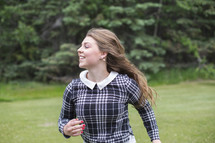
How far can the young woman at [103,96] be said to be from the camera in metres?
2.46

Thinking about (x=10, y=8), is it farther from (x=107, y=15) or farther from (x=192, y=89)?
(x=192, y=89)

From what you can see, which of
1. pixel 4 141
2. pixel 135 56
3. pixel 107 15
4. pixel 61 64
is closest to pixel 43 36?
pixel 61 64

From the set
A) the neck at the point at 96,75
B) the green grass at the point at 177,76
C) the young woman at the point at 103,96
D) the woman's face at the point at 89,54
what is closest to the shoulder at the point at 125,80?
the young woman at the point at 103,96

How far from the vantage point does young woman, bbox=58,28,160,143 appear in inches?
96.8

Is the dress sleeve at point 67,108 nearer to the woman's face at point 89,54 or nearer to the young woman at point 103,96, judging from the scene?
the young woman at point 103,96

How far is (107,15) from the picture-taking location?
47.5 feet

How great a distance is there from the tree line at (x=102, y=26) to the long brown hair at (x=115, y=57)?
1043 centimetres

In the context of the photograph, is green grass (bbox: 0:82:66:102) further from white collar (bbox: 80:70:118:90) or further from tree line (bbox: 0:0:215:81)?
white collar (bbox: 80:70:118:90)

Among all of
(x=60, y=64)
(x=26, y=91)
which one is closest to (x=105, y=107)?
(x=26, y=91)

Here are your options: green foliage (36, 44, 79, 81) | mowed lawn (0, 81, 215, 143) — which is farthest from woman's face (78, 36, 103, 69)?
green foliage (36, 44, 79, 81)

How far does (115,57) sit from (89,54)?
0.29 meters

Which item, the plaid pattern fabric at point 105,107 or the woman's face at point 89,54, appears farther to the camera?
the woman's face at point 89,54

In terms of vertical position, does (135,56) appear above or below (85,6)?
below

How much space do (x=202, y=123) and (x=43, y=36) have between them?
12.8 m
